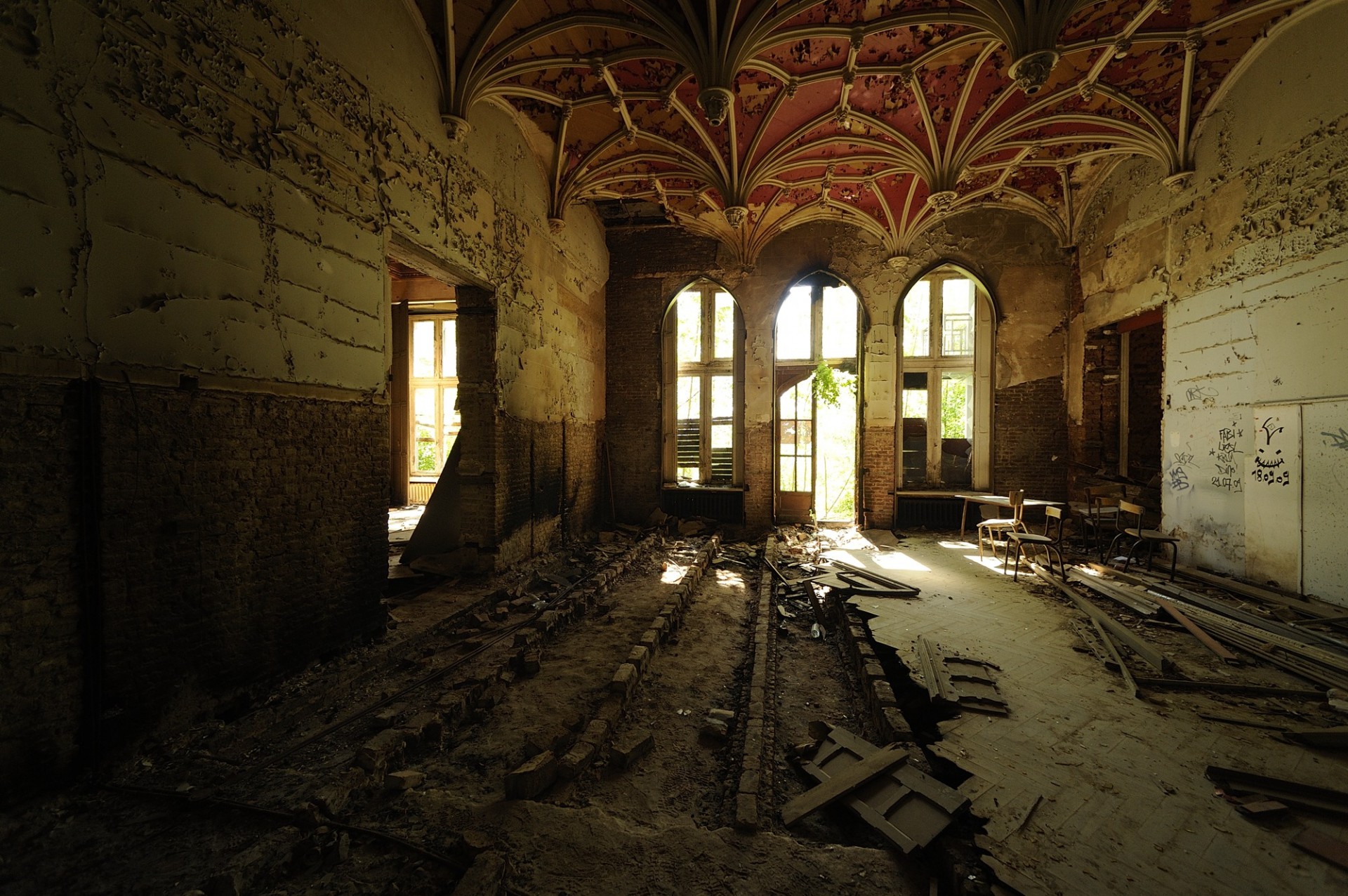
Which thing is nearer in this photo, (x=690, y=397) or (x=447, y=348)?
(x=690, y=397)

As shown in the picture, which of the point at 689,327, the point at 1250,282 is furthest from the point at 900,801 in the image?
the point at 689,327

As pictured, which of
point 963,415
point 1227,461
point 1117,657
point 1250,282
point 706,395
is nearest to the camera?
point 1117,657

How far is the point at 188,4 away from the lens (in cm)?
310

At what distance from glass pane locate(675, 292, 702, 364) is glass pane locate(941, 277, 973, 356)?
4899 mm

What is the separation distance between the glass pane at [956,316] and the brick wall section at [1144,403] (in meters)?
2.52

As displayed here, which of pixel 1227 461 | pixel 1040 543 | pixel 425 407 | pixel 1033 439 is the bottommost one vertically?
pixel 1040 543

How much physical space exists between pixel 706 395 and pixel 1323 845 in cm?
986

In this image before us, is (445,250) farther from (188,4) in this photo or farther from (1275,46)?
(1275,46)

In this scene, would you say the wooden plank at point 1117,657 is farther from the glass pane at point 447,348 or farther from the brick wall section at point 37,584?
the glass pane at point 447,348

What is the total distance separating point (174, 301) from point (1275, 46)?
33.8ft

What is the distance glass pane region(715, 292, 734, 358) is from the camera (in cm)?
1158

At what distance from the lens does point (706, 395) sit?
11.5 m

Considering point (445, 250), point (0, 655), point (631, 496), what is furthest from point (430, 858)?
point (631, 496)

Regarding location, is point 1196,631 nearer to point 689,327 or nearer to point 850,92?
point 850,92
